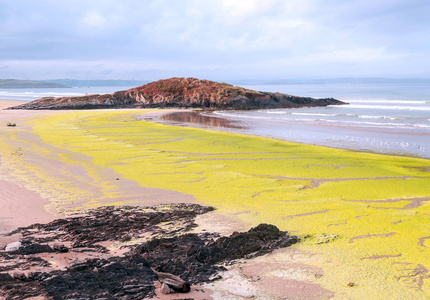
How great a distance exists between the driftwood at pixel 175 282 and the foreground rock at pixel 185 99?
6205 cm

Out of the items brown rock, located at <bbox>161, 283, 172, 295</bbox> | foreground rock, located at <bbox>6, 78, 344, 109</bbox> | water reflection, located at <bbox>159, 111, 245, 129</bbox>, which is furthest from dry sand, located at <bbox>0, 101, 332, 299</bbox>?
foreground rock, located at <bbox>6, 78, 344, 109</bbox>

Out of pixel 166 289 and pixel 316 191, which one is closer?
pixel 166 289

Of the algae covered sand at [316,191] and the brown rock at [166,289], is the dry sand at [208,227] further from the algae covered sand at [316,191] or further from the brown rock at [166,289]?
the algae covered sand at [316,191]

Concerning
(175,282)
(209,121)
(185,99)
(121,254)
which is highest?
(185,99)

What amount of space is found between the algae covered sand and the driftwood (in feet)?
6.90

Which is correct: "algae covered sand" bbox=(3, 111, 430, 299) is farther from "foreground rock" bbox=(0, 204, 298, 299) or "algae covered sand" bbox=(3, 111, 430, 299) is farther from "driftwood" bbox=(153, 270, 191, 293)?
"driftwood" bbox=(153, 270, 191, 293)

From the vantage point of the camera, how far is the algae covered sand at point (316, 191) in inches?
257

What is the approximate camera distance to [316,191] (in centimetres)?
1226

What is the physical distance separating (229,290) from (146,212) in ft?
14.8

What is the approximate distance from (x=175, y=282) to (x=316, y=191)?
7684mm

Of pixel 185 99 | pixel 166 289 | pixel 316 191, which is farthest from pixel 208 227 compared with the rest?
pixel 185 99

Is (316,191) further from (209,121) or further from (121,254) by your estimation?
(209,121)

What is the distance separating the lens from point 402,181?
13.9 metres

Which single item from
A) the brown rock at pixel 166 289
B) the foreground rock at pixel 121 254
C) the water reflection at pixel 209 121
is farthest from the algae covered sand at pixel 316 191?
the water reflection at pixel 209 121
